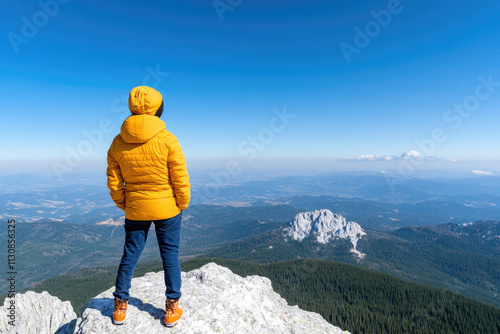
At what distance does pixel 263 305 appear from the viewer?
11.8 meters

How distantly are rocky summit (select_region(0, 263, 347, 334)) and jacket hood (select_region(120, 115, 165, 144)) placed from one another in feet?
21.3

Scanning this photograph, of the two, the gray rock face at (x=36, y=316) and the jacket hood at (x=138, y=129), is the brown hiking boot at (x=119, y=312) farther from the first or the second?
the gray rock face at (x=36, y=316)

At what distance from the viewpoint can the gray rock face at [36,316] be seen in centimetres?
2019

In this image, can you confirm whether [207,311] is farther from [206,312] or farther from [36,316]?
[36,316]

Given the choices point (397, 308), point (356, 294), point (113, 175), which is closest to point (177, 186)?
point (113, 175)

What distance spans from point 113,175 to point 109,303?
6.39 m

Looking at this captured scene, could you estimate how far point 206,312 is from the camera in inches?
350

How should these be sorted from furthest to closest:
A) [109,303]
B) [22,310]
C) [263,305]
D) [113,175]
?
1. [22,310]
2. [263,305]
3. [109,303]
4. [113,175]

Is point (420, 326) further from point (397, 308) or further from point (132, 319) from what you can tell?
point (132, 319)

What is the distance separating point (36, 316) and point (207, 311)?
81.4 ft

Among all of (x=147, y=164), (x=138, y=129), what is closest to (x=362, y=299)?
(x=147, y=164)

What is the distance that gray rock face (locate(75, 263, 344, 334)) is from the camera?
7797 mm

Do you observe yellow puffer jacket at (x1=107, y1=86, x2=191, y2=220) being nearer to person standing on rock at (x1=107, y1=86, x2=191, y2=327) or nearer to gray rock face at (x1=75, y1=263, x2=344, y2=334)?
person standing on rock at (x1=107, y1=86, x2=191, y2=327)

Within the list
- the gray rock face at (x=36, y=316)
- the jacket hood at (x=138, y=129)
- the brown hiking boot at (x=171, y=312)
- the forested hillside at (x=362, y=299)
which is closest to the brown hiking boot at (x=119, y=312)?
the brown hiking boot at (x=171, y=312)
